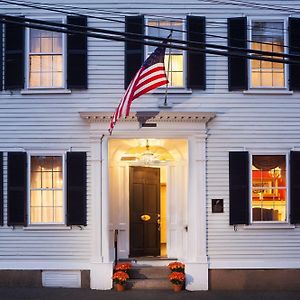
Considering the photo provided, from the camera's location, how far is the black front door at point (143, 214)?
590 inches

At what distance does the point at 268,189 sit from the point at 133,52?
4.53 m

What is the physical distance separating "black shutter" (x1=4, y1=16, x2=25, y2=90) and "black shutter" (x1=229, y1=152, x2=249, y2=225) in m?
5.28

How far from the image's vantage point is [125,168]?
15.0m

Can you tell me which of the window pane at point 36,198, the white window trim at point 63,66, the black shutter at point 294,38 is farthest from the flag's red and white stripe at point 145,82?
the black shutter at point 294,38

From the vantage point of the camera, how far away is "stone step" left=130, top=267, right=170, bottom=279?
1394 cm

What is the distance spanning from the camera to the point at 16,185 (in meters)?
13.8

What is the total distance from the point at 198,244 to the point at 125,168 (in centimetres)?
277

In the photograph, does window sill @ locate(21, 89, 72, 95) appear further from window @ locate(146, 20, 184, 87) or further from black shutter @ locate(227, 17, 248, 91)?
black shutter @ locate(227, 17, 248, 91)

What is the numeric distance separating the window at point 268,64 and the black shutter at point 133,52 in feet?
8.71

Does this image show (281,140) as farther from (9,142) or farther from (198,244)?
(9,142)

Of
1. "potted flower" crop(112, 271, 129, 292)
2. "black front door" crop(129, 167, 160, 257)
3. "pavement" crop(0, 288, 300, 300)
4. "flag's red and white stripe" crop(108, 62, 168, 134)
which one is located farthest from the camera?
"black front door" crop(129, 167, 160, 257)

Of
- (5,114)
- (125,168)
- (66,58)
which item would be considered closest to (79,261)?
(125,168)

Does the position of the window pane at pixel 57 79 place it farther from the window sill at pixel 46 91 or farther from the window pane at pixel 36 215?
the window pane at pixel 36 215

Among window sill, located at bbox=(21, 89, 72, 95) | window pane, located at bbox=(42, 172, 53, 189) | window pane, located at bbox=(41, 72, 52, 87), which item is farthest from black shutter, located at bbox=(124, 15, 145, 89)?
window pane, located at bbox=(42, 172, 53, 189)
